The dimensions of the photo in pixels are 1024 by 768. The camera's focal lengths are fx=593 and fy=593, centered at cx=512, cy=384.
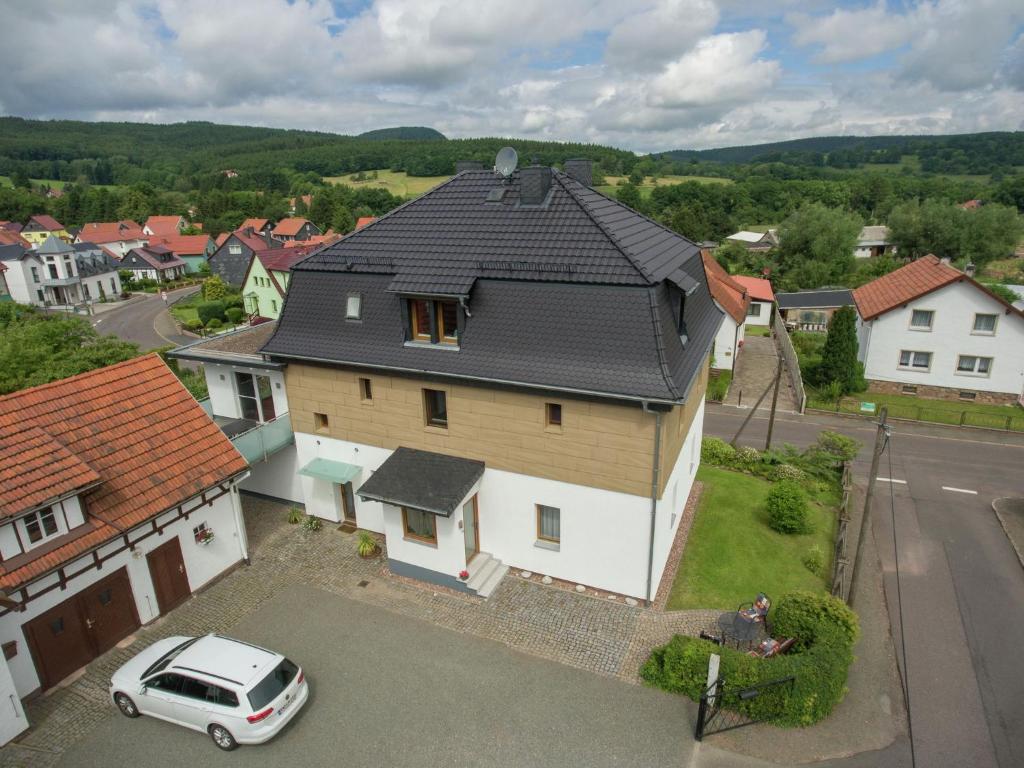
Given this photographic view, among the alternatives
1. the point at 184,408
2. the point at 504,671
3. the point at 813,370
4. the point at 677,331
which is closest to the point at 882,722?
the point at 504,671

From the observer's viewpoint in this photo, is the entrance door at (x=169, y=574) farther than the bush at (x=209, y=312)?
No

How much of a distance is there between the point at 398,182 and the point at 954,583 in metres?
173

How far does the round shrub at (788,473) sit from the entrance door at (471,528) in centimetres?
1311

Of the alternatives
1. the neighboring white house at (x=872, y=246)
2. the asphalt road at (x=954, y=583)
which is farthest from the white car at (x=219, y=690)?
the neighboring white house at (x=872, y=246)

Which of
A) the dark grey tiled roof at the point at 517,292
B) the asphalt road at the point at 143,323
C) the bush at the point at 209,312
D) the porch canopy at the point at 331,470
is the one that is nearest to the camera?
the dark grey tiled roof at the point at 517,292

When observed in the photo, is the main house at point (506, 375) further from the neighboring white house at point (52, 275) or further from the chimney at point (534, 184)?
the neighboring white house at point (52, 275)

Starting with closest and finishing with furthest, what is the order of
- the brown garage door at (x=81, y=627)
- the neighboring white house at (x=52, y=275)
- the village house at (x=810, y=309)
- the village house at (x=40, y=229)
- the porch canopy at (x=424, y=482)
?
the brown garage door at (x=81, y=627) → the porch canopy at (x=424, y=482) → the village house at (x=810, y=309) → the neighboring white house at (x=52, y=275) → the village house at (x=40, y=229)

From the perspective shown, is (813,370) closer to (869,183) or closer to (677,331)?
(677,331)

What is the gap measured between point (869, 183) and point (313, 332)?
14445 centimetres

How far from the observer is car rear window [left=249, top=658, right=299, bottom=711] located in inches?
467

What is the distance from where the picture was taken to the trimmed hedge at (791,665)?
12.6 m

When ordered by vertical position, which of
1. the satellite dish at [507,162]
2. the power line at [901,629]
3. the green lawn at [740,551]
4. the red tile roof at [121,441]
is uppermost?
the satellite dish at [507,162]

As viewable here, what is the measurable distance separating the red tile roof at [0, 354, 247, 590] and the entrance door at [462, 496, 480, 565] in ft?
21.5

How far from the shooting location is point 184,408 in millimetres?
17203
